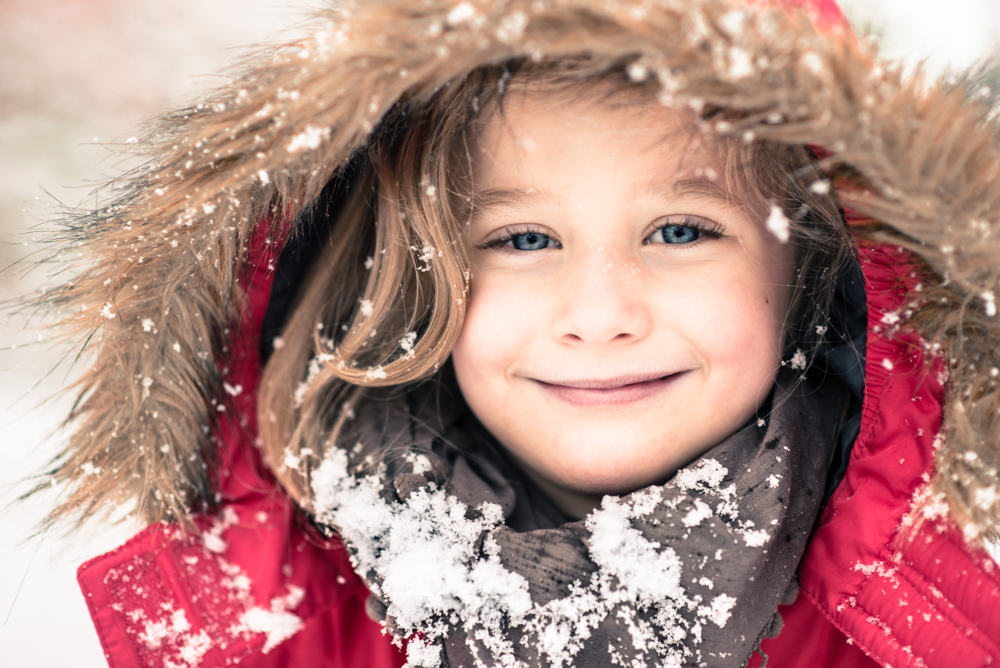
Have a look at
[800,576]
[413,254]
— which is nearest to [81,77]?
[413,254]

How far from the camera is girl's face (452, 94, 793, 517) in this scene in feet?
2.84

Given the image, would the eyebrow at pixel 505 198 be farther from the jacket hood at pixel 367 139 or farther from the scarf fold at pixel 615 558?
the scarf fold at pixel 615 558

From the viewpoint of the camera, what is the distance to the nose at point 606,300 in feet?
2.90

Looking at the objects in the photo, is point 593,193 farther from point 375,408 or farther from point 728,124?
point 375,408

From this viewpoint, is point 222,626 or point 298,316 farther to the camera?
point 298,316

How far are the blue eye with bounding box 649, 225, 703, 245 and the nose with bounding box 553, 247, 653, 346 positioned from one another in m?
0.07

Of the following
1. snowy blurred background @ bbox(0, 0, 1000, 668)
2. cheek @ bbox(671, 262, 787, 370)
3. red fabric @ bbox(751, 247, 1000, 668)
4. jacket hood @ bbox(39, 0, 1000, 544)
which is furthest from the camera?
snowy blurred background @ bbox(0, 0, 1000, 668)

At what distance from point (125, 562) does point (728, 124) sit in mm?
1056

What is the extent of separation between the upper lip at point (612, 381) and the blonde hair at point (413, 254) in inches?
7.6

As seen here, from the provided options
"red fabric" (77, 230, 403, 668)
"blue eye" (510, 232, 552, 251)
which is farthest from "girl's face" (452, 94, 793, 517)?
"red fabric" (77, 230, 403, 668)

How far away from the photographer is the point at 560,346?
959 millimetres

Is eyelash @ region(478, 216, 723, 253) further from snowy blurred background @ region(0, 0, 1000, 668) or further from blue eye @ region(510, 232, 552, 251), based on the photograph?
snowy blurred background @ region(0, 0, 1000, 668)

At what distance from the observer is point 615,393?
38.4 inches

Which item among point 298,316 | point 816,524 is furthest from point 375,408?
point 816,524
